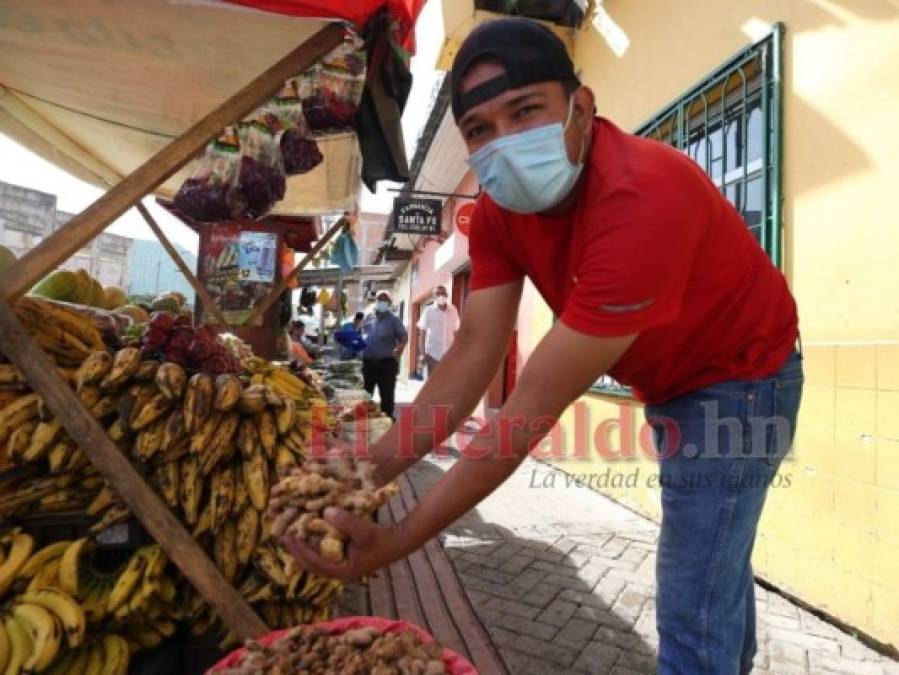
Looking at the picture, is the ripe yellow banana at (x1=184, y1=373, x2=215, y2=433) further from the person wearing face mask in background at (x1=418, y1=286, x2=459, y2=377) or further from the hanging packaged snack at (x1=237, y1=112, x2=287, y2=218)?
the person wearing face mask in background at (x1=418, y1=286, x2=459, y2=377)

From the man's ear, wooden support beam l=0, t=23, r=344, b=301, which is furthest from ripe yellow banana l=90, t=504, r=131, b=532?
the man's ear

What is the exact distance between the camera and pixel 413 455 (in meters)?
1.71

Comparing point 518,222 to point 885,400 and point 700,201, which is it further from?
point 885,400

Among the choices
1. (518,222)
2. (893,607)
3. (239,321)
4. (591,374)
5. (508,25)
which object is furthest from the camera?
(239,321)

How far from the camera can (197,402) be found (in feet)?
7.04

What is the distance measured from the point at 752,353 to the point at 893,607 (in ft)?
6.62

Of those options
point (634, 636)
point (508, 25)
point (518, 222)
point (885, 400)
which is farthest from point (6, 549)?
point (885, 400)

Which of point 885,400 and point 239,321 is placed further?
point 239,321

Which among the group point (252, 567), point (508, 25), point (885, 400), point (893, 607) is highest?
point (508, 25)

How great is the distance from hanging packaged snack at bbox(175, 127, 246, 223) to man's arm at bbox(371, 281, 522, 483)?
1.84 m

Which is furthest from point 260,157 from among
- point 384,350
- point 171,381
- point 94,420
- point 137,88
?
point 384,350

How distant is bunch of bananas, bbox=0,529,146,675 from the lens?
5.65ft

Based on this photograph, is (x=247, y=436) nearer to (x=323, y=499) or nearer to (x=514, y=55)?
(x=323, y=499)

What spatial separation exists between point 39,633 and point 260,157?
7.40ft
